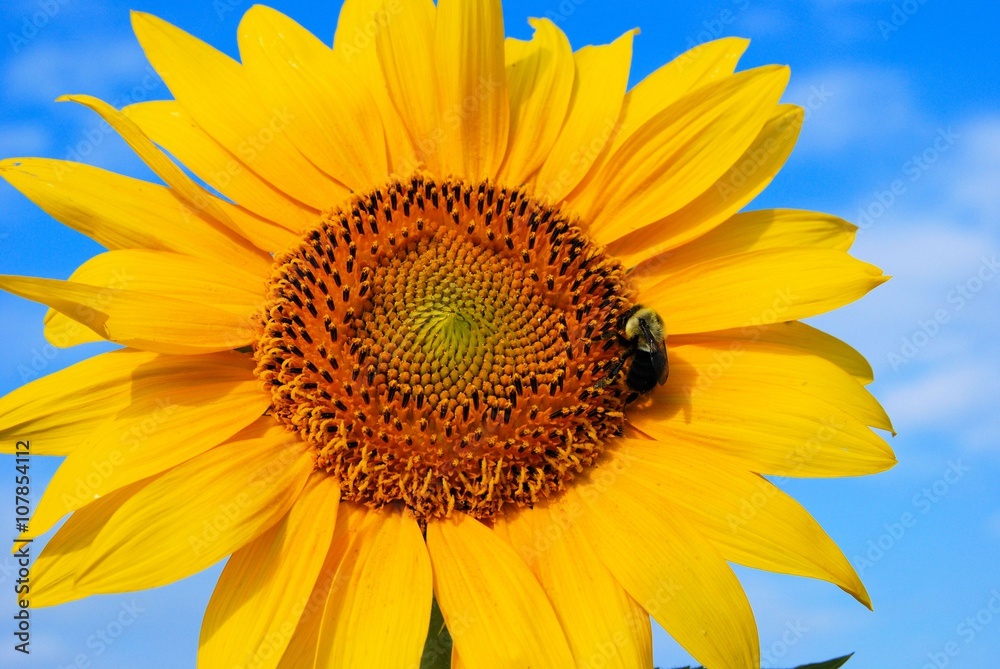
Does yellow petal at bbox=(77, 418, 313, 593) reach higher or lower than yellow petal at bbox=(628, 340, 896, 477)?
higher

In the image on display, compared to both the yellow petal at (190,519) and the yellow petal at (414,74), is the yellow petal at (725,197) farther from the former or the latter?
the yellow petal at (190,519)

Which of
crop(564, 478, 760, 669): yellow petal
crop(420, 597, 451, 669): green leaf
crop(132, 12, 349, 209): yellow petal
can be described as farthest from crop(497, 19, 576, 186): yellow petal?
crop(420, 597, 451, 669): green leaf

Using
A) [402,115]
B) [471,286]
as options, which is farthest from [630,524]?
[402,115]

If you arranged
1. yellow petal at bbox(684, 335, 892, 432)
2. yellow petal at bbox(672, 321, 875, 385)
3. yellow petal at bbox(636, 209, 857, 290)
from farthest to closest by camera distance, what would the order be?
yellow petal at bbox(636, 209, 857, 290) < yellow petal at bbox(672, 321, 875, 385) < yellow petal at bbox(684, 335, 892, 432)

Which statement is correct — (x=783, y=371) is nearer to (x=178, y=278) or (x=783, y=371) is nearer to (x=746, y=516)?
(x=746, y=516)

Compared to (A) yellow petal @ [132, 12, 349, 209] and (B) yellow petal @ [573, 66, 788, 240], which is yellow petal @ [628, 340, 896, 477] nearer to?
(B) yellow petal @ [573, 66, 788, 240]

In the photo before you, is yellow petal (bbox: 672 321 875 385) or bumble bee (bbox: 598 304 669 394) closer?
bumble bee (bbox: 598 304 669 394)
